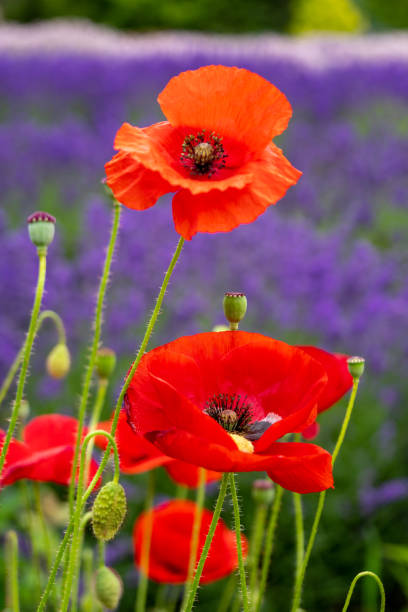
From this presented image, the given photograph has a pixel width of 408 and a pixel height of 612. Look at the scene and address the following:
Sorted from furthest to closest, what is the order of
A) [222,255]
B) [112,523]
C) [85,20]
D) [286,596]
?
[85,20], [222,255], [286,596], [112,523]

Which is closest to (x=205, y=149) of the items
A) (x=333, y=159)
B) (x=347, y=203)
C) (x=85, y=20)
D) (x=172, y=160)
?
(x=172, y=160)

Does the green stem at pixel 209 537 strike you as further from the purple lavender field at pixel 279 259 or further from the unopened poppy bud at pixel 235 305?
the purple lavender field at pixel 279 259

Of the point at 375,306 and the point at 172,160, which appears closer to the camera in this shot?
the point at 172,160

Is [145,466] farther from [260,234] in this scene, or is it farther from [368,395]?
[260,234]

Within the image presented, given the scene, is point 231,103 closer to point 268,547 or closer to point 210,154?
point 210,154

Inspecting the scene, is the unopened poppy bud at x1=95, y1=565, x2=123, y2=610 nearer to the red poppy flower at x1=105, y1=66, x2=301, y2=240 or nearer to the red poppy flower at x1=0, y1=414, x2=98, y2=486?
the red poppy flower at x1=0, y1=414, x2=98, y2=486

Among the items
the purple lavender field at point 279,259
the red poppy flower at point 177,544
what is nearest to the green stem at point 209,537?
the red poppy flower at point 177,544

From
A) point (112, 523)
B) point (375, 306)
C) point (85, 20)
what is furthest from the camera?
point (85, 20)
